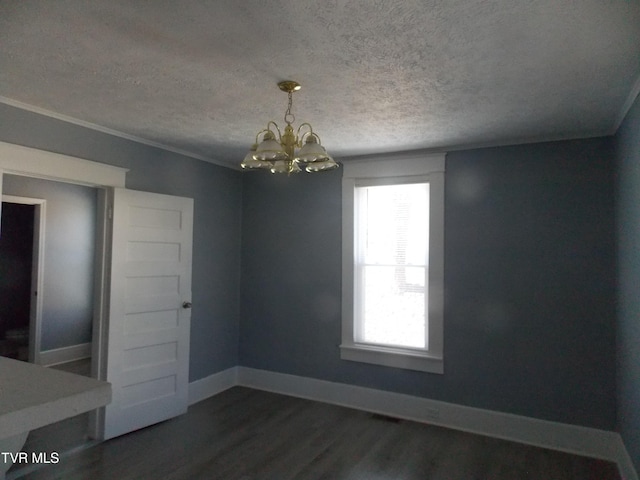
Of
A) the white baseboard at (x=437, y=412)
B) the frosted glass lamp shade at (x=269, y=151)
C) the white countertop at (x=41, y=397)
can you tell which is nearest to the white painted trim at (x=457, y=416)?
the white baseboard at (x=437, y=412)

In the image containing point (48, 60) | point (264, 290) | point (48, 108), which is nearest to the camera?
point (48, 60)

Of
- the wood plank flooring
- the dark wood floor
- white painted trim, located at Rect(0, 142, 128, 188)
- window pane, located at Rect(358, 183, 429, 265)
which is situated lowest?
the wood plank flooring

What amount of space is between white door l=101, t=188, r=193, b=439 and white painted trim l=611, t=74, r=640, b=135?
353 centimetres

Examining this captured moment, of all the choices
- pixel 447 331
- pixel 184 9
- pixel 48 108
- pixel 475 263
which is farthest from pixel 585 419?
pixel 48 108

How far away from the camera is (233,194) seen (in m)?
4.81

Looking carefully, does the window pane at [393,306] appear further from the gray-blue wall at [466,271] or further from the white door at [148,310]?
the white door at [148,310]

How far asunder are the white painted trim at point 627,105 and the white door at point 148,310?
3.53m

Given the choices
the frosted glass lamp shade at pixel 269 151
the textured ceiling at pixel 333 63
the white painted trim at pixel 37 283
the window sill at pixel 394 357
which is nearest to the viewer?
the textured ceiling at pixel 333 63

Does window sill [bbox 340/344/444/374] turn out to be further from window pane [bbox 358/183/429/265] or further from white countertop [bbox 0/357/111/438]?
white countertop [bbox 0/357/111/438]

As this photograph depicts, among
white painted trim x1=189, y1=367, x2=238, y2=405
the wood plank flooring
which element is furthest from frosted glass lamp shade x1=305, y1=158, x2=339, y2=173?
white painted trim x1=189, y1=367, x2=238, y2=405

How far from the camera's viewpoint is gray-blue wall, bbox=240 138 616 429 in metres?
3.28

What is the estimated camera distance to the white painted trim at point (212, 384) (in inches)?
167

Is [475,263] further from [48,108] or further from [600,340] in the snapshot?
[48,108]

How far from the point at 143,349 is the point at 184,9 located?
288 cm
